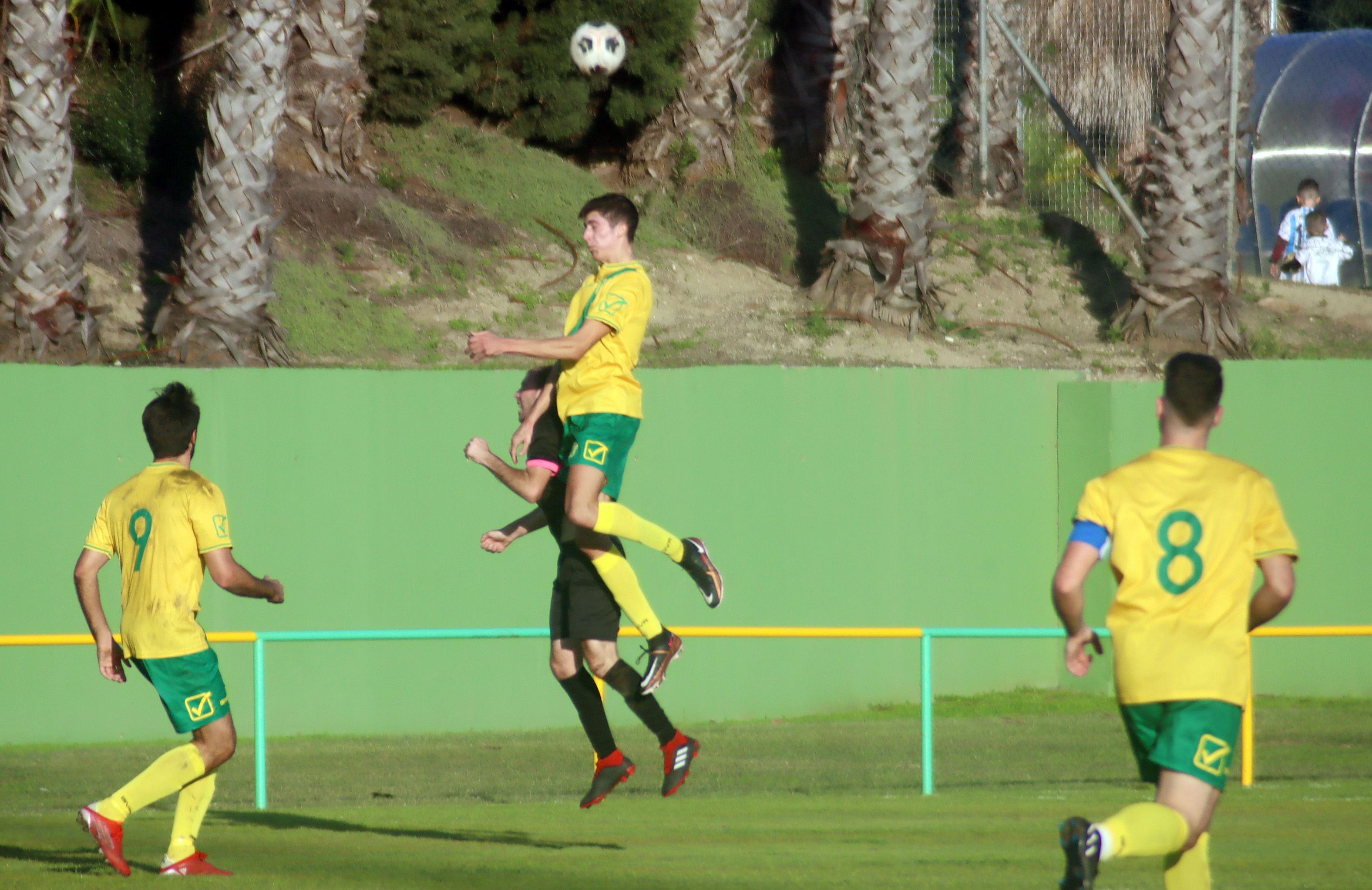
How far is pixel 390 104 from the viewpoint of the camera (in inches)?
672

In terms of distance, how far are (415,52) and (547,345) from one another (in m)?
11.8

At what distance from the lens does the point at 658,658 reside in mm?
6406

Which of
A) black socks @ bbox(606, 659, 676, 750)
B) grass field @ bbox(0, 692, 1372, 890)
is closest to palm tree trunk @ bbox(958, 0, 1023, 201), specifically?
grass field @ bbox(0, 692, 1372, 890)

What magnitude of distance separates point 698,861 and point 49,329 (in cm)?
844

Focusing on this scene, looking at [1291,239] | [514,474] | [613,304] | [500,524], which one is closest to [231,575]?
[514,474]

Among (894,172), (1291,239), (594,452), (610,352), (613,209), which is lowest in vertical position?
(594,452)

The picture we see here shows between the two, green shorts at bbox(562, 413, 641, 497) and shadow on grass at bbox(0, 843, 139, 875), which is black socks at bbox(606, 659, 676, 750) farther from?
shadow on grass at bbox(0, 843, 139, 875)

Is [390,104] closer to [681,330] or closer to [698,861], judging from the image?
[681,330]

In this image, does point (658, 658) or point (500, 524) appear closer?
point (658, 658)

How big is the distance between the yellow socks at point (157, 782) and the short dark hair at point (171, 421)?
1.20 meters

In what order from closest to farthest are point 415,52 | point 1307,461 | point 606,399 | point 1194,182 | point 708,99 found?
point 606,399
point 1307,461
point 1194,182
point 415,52
point 708,99

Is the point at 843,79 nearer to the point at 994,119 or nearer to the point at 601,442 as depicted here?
the point at 994,119

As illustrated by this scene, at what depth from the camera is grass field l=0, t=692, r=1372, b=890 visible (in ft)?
20.5

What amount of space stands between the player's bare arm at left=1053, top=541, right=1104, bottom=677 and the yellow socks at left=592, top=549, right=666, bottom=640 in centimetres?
235
